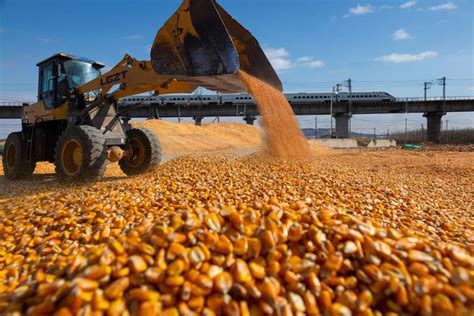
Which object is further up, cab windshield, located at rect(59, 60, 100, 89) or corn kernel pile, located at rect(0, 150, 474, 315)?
cab windshield, located at rect(59, 60, 100, 89)

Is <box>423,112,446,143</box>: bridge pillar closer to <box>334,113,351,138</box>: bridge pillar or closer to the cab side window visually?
<box>334,113,351,138</box>: bridge pillar

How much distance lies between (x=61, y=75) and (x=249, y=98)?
34.9m

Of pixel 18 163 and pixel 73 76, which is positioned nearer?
pixel 73 76

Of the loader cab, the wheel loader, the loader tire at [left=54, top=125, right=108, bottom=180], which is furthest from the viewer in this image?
the loader cab

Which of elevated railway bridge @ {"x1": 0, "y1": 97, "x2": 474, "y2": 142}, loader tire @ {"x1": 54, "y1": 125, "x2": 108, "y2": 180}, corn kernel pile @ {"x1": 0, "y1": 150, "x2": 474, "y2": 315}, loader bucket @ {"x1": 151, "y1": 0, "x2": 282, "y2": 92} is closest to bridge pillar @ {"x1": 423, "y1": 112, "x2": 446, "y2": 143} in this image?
elevated railway bridge @ {"x1": 0, "y1": 97, "x2": 474, "y2": 142}

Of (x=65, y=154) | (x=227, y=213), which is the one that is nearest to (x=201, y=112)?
(x=65, y=154)

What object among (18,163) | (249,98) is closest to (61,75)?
(18,163)

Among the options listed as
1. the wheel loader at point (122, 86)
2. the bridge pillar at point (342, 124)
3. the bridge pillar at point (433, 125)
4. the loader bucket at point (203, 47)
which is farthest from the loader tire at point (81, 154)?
the bridge pillar at point (433, 125)

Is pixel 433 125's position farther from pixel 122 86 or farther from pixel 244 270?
pixel 244 270

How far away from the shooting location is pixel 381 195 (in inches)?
223

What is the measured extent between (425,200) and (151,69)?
222 inches

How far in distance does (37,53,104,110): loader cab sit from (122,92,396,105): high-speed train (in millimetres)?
29708

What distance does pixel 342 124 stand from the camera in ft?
149

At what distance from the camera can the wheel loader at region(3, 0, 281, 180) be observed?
5.41m
